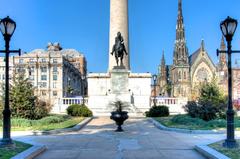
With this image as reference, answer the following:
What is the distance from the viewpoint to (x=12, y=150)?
1218 centimetres

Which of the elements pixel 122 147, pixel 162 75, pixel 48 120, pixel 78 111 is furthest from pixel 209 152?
pixel 162 75

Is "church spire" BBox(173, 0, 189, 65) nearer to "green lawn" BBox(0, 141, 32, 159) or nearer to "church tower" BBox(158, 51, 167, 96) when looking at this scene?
"church tower" BBox(158, 51, 167, 96)

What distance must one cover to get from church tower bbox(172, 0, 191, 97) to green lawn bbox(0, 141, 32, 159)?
12984 cm

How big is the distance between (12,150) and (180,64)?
134556 mm

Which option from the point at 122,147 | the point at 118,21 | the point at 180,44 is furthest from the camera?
the point at 180,44

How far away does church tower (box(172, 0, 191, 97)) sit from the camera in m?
142

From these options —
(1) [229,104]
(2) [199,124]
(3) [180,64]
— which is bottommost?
(2) [199,124]

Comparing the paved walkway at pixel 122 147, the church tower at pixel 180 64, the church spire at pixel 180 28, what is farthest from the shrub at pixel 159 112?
the church spire at pixel 180 28

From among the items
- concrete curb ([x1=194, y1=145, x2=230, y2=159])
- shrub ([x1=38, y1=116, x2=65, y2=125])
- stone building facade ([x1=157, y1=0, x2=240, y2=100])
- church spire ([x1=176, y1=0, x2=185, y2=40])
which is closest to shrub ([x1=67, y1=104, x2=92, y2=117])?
shrub ([x1=38, y1=116, x2=65, y2=125])

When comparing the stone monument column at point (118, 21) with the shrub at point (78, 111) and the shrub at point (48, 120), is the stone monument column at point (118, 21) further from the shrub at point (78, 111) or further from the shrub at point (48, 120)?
the shrub at point (48, 120)

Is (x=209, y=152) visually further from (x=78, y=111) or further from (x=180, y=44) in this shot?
(x=180, y=44)

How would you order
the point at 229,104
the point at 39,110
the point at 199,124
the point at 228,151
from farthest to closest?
the point at 39,110
the point at 199,124
the point at 229,104
the point at 228,151

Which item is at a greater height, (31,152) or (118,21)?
(118,21)

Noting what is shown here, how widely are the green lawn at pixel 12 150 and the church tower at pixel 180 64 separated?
426ft
